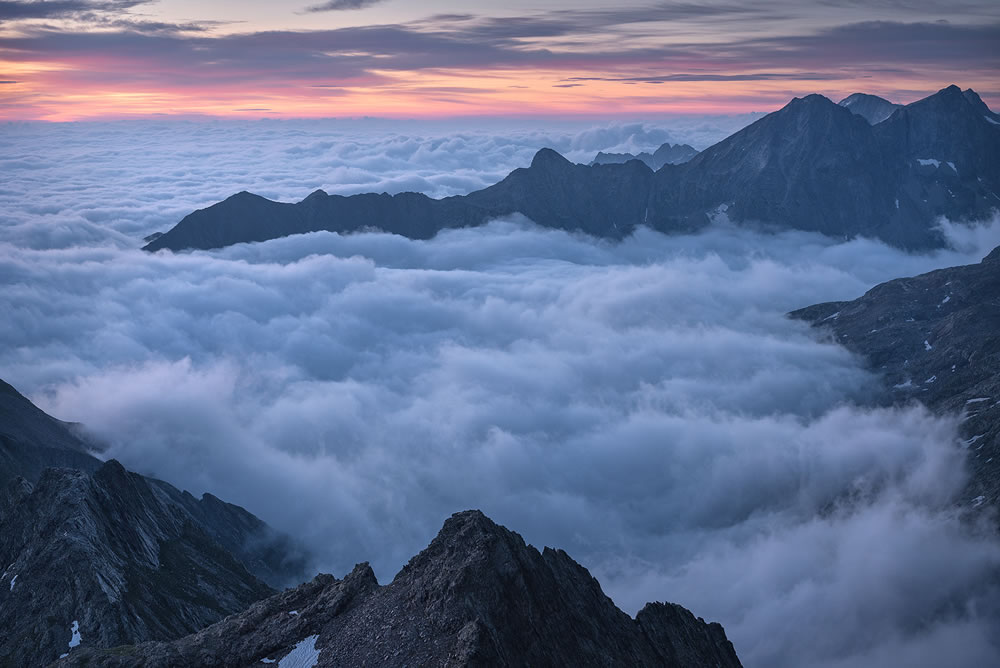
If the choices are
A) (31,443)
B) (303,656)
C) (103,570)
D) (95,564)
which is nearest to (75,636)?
(95,564)

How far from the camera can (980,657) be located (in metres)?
166

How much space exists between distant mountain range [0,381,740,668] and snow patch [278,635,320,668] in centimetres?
11

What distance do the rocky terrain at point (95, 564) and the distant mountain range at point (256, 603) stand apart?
0.24 metres

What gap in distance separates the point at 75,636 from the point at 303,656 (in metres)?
39.6

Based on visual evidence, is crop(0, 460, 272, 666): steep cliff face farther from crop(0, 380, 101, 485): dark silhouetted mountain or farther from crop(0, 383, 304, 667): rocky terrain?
crop(0, 380, 101, 485): dark silhouetted mountain

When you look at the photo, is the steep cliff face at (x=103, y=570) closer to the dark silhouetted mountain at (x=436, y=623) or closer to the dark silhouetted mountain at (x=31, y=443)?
the dark silhouetted mountain at (x=436, y=623)

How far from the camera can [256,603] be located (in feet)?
216

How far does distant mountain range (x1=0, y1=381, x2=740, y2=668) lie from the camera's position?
56.9m

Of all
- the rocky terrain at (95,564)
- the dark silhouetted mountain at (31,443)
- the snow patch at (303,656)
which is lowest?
the dark silhouetted mountain at (31,443)

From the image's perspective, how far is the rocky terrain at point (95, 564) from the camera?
82750 millimetres

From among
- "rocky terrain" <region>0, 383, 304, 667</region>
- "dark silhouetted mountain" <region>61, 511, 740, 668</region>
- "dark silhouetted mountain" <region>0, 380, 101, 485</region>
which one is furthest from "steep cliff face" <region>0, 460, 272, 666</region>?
"dark silhouetted mountain" <region>0, 380, 101, 485</region>

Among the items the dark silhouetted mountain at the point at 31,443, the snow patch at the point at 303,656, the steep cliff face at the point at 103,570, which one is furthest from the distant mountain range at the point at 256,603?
the dark silhouetted mountain at the point at 31,443

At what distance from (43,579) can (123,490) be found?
33888 mm

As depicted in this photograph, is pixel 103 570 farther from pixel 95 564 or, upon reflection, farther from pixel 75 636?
pixel 75 636
